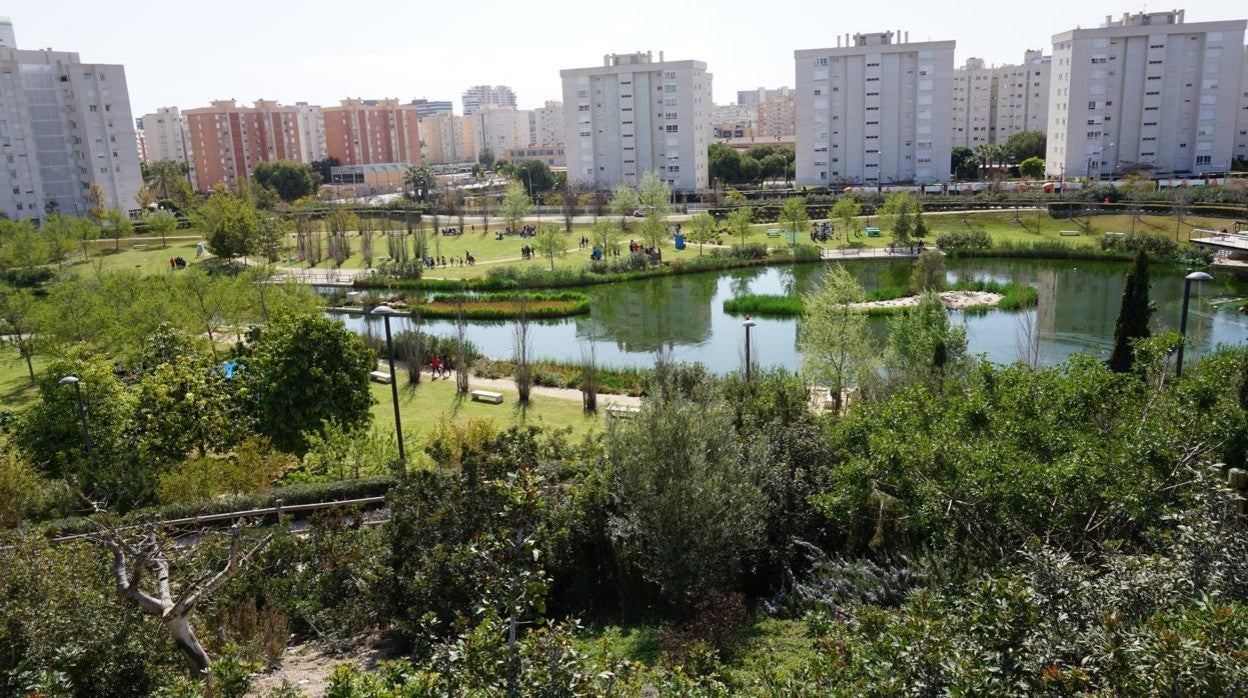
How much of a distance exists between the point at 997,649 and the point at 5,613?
8.38 meters

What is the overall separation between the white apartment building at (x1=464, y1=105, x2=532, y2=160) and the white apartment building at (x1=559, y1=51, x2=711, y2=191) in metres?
81.4

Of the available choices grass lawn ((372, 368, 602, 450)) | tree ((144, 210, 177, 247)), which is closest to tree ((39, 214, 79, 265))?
tree ((144, 210, 177, 247))

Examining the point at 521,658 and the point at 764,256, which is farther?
the point at 764,256

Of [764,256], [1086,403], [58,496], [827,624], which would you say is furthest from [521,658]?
[764,256]

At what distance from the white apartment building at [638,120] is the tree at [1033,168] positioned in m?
28.0

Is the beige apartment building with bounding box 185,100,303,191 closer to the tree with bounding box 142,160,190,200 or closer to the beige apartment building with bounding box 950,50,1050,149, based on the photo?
the tree with bounding box 142,160,190,200

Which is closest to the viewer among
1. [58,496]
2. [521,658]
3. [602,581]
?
[521,658]

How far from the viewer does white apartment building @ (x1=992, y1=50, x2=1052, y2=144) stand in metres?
103

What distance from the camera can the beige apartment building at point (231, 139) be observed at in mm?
105188

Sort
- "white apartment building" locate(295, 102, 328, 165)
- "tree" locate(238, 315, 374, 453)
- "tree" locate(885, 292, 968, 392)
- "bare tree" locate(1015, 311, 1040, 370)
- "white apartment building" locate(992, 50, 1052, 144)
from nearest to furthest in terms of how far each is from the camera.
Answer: "tree" locate(238, 315, 374, 453)
"tree" locate(885, 292, 968, 392)
"bare tree" locate(1015, 311, 1040, 370)
"white apartment building" locate(992, 50, 1052, 144)
"white apartment building" locate(295, 102, 328, 165)

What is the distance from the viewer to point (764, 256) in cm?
4691

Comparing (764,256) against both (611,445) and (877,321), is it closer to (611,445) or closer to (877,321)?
(877,321)

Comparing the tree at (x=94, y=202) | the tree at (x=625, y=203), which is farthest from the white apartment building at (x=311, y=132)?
the tree at (x=625, y=203)

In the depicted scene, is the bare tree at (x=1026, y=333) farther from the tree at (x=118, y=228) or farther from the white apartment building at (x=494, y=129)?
the white apartment building at (x=494, y=129)
